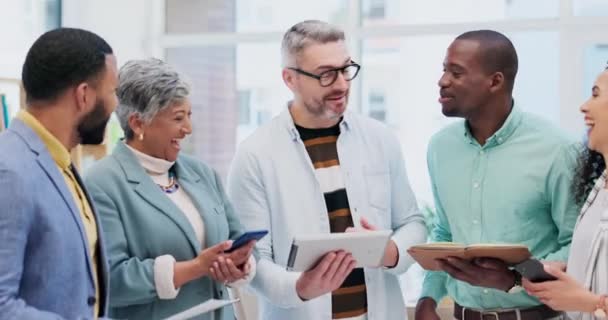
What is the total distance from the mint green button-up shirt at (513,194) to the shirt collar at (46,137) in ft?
5.15

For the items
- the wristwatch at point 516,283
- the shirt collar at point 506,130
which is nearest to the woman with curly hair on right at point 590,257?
the wristwatch at point 516,283

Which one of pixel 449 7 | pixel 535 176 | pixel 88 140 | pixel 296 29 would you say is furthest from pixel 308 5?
pixel 88 140

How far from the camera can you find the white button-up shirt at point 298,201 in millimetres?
3051

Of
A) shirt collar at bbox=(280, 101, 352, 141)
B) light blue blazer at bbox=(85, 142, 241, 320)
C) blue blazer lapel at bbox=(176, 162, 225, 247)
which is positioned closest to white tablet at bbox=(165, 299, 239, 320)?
light blue blazer at bbox=(85, 142, 241, 320)

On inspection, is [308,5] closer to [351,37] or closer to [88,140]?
[351,37]

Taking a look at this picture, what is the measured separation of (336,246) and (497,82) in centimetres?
93

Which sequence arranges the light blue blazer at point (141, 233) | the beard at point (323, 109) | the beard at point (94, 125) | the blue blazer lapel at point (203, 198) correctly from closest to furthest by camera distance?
the beard at point (94, 125)
the light blue blazer at point (141, 233)
the blue blazer lapel at point (203, 198)
the beard at point (323, 109)

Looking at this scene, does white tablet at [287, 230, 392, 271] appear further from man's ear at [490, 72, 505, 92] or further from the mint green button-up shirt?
man's ear at [490, 72, 505, 92]

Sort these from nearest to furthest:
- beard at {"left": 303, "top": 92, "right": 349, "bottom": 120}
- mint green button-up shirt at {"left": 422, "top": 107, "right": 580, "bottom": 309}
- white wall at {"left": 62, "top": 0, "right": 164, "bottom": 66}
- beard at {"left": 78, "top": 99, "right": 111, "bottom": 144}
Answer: beard at {"left": 78, "top": 99, "right": 111, "bottom": 144} < mint green button-up shirt at {"left": 422, "top": 107, "right": 580, "bottom": 309} < beard at {"left": 303, "top": 92, "right": 349, "bottom": 120} < white wall at {"left": 62, "top": 0, "right": 164, "bottom": 66}

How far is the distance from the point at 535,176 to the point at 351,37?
8.90 feet

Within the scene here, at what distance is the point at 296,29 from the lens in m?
3.25

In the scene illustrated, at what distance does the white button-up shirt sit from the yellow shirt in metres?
0.88

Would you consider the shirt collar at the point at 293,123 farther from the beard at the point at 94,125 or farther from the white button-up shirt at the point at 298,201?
the beard at the point at 94,125

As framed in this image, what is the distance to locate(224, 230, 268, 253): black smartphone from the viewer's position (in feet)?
8.38
